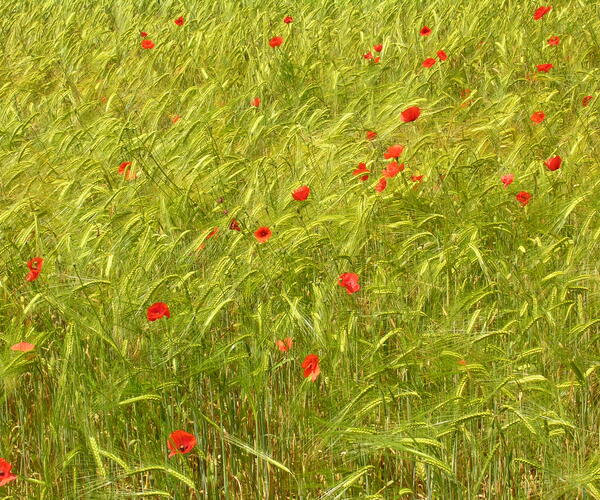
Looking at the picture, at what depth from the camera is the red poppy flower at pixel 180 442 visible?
5.11 ft

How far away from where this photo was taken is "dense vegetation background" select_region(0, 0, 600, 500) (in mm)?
1633

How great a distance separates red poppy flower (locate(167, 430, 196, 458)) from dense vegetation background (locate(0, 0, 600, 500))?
0.21ft

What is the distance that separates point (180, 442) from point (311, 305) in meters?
0.45

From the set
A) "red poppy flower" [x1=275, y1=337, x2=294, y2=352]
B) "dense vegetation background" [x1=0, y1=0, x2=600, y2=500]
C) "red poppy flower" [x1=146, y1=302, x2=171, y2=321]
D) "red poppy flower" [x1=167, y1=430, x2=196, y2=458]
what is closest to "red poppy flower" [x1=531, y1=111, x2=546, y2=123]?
"dense vegetation background" [x1=0, y1=0, x2=600, y2=500]

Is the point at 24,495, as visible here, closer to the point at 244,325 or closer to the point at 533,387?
the point at 244,325

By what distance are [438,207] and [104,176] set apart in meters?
0.93

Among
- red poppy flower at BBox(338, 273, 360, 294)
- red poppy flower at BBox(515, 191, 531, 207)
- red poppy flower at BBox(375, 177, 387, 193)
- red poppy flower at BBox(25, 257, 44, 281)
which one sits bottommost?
red poppy flower at BBox(515, 191, 531, 207)

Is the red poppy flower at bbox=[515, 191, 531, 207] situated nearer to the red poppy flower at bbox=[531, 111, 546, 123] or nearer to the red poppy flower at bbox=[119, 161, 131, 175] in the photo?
the red poppy flower at bbox=[531, 111, 546, 123]

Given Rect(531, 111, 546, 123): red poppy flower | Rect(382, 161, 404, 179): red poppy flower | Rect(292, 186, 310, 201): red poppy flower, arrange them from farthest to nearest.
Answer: Rect(531, 111, 546, 123): red poppy flower → Rect(382, 161, 404, 179): red poppy flower → Rect(292, 186, 310, 201): red poppy flower

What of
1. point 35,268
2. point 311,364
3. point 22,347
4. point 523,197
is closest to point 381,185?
point 523,197

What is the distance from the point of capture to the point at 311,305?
1.90m

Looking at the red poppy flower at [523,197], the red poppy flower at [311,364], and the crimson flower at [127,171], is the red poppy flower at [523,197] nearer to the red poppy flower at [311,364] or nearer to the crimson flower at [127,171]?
the red poppy flower at [311,364]

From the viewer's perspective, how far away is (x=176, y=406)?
5.82 ft

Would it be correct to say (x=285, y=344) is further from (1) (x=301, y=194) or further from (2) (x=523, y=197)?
(2) (x=523, y=197)
